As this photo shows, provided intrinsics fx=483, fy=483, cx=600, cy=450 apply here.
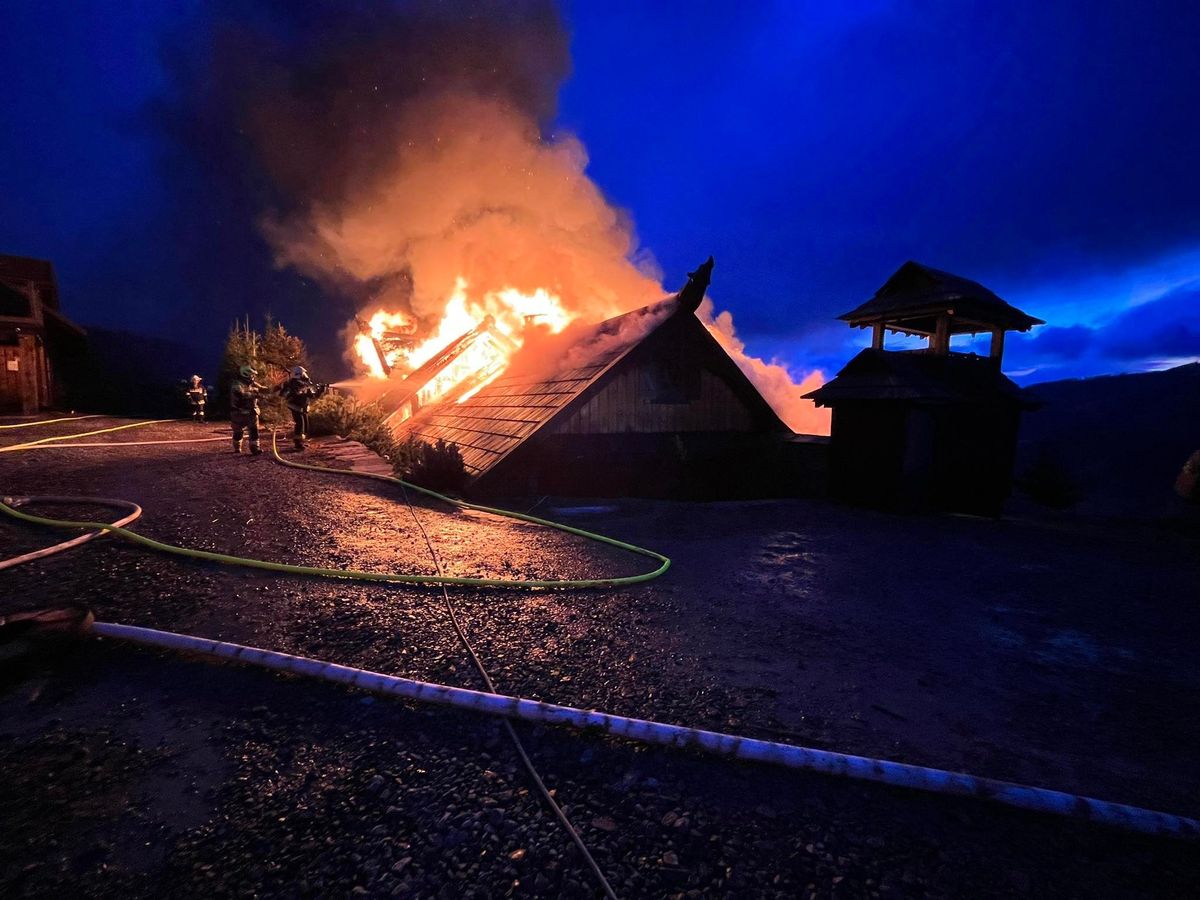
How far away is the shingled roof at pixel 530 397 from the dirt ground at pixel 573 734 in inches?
168

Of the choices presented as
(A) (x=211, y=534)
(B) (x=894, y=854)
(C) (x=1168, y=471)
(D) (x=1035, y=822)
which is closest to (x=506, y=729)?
(B) (x=894, y=854)

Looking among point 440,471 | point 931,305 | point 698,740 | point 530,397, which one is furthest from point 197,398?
point 931,305

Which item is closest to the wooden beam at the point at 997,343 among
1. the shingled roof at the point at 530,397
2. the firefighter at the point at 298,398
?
the shingled roof at the point at 530,397

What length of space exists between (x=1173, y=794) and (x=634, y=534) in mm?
5487

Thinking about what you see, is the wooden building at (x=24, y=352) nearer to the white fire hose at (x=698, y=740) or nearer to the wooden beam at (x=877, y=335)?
the white fire hose at (x=698, y=740)

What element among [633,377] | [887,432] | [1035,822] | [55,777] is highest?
[633,377]

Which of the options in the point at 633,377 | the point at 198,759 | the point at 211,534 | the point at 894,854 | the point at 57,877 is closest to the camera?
the point at 57,877

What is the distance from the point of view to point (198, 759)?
7.28 feet

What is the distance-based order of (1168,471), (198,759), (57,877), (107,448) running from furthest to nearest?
(1168,471)
(107,448)
(198,759)
(57,877)

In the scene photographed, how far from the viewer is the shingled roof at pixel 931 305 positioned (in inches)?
480

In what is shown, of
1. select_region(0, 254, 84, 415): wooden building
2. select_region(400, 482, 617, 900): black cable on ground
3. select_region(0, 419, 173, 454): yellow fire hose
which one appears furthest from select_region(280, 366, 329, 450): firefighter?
select_region(0, 254, 84, 415): wooden building

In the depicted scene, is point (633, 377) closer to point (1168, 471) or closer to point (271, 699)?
point (271, 699)

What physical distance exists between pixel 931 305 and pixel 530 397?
1036cm

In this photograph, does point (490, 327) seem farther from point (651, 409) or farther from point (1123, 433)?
point (1123, 433)
